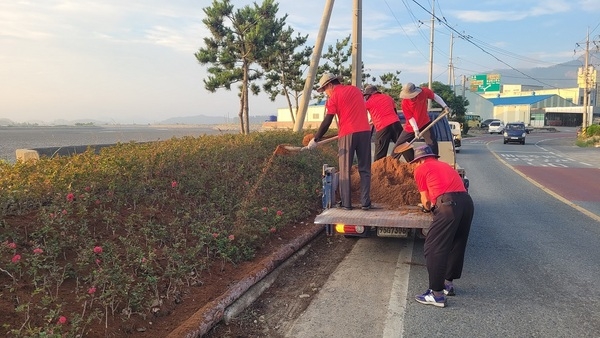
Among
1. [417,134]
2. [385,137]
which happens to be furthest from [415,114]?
[417,134]

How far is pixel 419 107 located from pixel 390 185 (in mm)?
1659

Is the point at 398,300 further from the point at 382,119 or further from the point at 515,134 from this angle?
the point at 515,134

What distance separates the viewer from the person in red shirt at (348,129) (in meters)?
5.89

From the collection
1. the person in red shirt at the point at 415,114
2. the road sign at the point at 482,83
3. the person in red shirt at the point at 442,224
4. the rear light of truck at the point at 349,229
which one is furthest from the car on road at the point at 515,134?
the road sign at the point at 482,83

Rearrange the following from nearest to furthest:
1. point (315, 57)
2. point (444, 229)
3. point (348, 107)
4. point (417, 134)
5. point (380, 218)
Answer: point (444, 229), point (380, 218), point (348, 107), point (417, 134), point (315, 57)

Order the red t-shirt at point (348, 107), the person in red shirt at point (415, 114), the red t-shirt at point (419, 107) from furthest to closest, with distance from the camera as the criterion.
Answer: the red t-shirt at point (419, 107)
the person in red shirt at point (415, 114)
the red t-shirt at point (348, 107)

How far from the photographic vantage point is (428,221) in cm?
510

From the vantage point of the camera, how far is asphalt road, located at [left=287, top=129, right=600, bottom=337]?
3.96 metres

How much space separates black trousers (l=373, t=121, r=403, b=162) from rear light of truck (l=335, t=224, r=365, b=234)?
2424mm

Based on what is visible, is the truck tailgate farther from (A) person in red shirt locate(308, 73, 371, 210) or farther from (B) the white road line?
(B) the white road line

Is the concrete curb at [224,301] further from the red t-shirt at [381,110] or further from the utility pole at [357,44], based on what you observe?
the utility pole at [357,44]

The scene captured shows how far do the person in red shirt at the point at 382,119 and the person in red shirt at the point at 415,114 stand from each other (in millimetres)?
204

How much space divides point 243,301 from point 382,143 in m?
4.11

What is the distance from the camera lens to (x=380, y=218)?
5348mm
